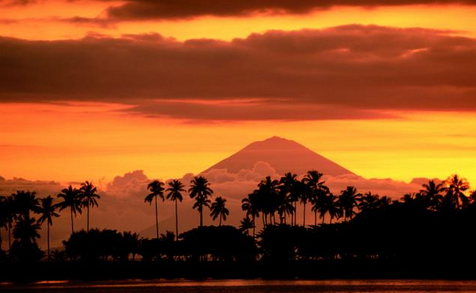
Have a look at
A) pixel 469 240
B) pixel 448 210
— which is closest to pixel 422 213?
pixel 448 210

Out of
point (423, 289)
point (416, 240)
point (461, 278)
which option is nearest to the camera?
point (423, 289)

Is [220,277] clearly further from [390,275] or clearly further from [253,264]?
[390,275]

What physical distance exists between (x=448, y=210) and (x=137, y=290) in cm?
7290

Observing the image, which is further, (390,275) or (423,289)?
(390,275)

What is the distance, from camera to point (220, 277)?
195375 mm

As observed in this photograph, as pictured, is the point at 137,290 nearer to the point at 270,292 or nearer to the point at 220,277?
the point at 270,292

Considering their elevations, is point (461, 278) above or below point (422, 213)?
below

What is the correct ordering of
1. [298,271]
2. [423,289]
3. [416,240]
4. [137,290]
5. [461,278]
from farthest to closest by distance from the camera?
1. [298,271]
2. [416,240]
3. [461,278]
4. [137,290]
5. [423,289]

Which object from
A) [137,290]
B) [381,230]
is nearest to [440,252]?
[381,230]

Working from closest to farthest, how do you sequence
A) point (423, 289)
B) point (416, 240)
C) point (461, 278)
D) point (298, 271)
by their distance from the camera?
point (423, 289)
point (461, 278)
point (416, 240)
point (298, 271)

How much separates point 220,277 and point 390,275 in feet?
130

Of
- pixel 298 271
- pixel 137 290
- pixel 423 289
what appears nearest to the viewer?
pixel 423 289

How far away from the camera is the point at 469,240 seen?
171750 mm

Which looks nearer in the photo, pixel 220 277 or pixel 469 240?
pixel 469 240
